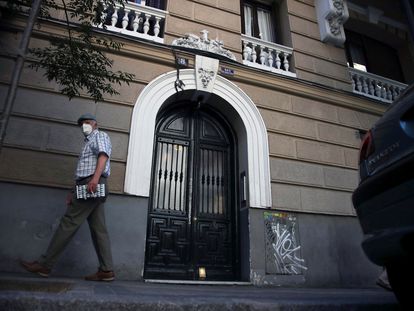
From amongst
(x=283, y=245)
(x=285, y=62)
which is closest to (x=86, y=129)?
(x=283, y=245)

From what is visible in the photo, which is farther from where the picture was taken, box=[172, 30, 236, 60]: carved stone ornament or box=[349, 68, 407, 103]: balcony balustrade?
box=[349, 68, 407, 103]: balcony balustrade

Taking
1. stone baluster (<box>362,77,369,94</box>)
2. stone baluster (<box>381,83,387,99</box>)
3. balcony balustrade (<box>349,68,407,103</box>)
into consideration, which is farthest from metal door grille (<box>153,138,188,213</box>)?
stone baluster (<box>381,83,387,99</box>)

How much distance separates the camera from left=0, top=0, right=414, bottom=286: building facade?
4.75m

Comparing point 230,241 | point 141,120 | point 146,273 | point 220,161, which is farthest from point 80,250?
point 220,161

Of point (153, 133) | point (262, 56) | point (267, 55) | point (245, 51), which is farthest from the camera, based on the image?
point (267, 55)

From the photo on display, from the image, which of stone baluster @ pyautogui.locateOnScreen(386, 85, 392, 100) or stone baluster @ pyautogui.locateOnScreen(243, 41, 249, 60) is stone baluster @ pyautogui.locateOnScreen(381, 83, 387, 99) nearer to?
stone baluster @ pyautogui.locateOnScreen(386, 85, 392, 100)

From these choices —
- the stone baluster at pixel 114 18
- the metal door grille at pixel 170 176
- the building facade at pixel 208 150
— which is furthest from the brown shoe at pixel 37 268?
the stone baluster at pixel 114 18

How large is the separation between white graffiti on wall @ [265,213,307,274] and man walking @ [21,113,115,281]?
2866 millimetres

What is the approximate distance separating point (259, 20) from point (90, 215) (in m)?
6.48

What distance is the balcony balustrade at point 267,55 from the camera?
22.7ft

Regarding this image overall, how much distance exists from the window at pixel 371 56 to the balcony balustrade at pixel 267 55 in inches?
99.4

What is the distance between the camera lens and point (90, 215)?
12.6ft

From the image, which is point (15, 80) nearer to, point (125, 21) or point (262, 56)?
point (125, 21)

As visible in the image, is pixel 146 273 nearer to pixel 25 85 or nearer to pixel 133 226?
pixel 133 226
